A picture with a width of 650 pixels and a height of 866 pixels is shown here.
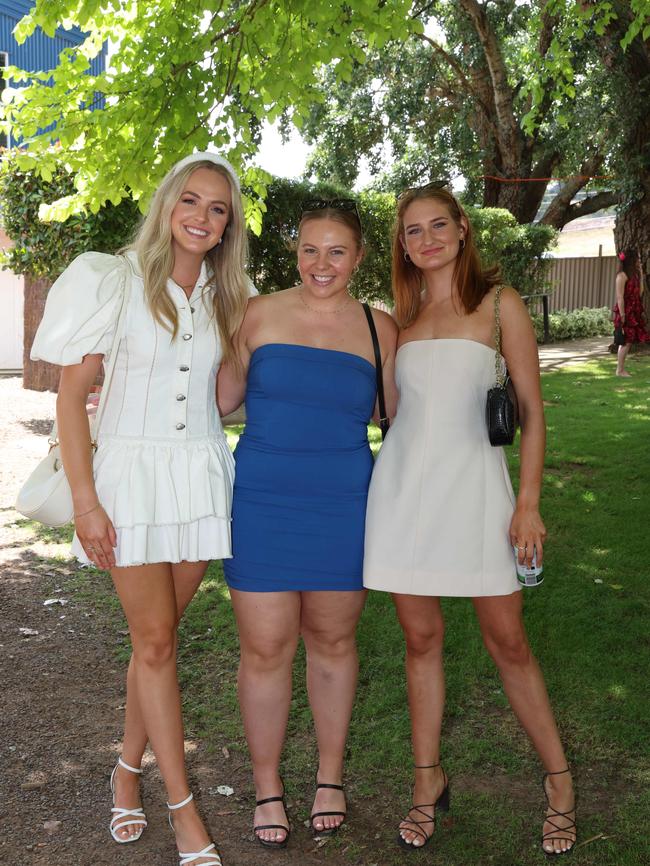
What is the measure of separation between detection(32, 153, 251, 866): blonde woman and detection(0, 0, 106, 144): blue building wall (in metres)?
15.3

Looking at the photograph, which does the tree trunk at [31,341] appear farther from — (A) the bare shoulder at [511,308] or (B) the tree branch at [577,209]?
(B) the tree branch at [577,209]

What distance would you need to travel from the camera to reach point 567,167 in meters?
22.7

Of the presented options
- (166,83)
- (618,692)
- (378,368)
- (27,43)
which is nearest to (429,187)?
(378,368)

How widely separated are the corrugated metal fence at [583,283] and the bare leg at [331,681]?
919 inches

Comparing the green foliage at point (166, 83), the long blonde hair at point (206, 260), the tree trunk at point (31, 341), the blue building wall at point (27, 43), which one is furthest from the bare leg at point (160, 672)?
the blue building wall at point (27, 43)

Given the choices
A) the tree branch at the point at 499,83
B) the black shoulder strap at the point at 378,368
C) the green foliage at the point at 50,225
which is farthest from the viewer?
the tree branch at the point at 499,83

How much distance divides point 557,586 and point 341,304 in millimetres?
3095

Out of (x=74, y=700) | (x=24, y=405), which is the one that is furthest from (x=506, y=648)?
(x=24, y=405)

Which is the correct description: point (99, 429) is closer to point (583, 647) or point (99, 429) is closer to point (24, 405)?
point (583, 647)

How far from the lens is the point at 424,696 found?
328 centimetres

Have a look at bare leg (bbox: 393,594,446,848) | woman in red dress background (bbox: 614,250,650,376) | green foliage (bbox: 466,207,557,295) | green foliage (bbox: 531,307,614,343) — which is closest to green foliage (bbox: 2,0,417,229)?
bare leg (bbox: 393,594,446,848)

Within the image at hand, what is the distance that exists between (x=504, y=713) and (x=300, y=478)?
1.82 m

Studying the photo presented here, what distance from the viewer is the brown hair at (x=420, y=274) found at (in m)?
3.18

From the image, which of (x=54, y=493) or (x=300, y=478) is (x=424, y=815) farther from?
(x=54, y=493)
